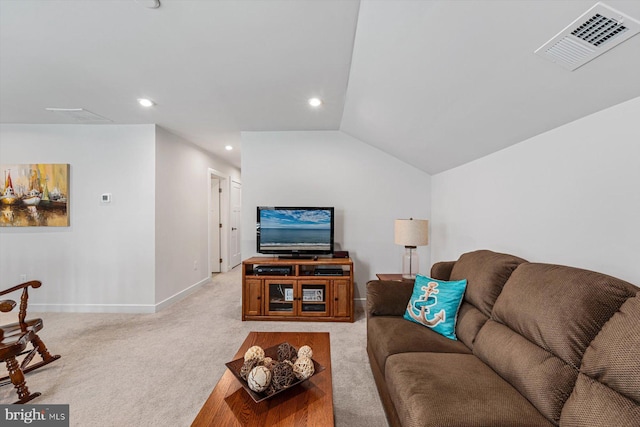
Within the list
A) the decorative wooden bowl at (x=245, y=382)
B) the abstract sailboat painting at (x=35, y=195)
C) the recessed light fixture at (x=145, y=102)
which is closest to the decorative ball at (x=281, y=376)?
the decorative wooden bowl at (x=245, y=382)

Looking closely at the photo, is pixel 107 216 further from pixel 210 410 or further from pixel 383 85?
pixel 383 85

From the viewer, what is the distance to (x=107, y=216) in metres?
3.67

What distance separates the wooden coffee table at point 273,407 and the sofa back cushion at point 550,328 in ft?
2.81

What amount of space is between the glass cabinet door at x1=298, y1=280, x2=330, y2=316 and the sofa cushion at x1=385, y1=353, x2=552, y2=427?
6.14 feet

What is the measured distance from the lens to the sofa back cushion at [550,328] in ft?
3.60

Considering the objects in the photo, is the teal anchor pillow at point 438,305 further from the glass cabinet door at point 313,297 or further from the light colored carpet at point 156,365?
the glass cabinet door at point 313,297

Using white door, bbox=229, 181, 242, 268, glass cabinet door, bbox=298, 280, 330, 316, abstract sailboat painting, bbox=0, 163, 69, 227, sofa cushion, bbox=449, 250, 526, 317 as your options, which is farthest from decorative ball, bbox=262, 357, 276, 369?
white door, bbox=229, 181, 242, 268

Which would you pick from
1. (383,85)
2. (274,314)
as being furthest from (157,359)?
(383,85)

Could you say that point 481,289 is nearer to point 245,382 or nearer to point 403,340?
point 403,340

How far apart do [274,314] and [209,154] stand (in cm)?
329

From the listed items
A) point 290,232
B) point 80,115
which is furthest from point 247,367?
point 80,115

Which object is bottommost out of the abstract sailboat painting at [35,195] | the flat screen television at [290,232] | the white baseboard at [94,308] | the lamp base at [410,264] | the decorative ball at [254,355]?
the white baseboard at [94,308]

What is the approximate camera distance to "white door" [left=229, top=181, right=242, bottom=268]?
6211mm

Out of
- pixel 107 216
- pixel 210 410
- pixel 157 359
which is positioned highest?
pixel 107 216
